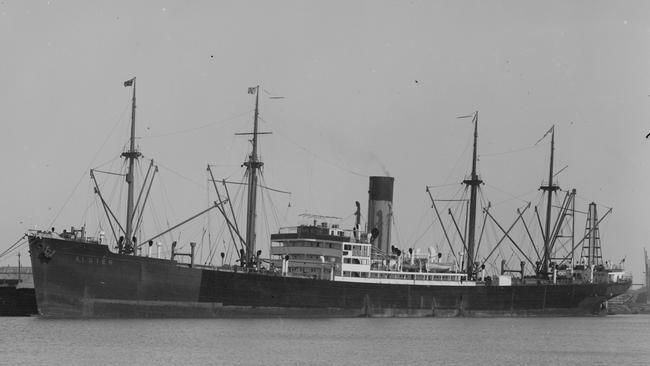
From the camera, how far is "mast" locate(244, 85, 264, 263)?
93312mm

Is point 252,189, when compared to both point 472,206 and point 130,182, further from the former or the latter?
point 472,206

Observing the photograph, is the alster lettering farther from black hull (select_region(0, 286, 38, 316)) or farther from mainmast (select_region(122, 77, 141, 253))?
black hull (select_region(0, 286, 38, 316))

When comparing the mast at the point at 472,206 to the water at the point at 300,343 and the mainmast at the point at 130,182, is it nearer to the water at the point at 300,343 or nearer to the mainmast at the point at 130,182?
the water at the point at 300,343

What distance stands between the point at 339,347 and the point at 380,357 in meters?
5.15

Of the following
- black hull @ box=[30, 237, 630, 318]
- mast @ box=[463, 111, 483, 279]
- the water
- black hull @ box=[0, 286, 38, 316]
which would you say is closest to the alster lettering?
black hull @ box=[30, 237, 630, 318]

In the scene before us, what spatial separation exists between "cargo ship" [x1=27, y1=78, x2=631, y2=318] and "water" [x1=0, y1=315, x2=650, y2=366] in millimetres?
2170

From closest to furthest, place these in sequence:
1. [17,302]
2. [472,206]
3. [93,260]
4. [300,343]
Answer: [300,343] < [93,260] < [17,302] < [472,206]

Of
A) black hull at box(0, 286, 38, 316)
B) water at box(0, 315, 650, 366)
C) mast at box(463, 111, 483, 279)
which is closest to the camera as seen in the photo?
water at box(0, 315, 650, 366)

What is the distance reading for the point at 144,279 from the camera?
8225 centimetres

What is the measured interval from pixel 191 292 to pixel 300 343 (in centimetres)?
1790

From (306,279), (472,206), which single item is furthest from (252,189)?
(472,206)

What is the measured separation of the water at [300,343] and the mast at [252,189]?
7.69 m

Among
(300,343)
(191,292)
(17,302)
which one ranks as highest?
(191,292)

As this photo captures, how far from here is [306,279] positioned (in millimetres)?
91750
